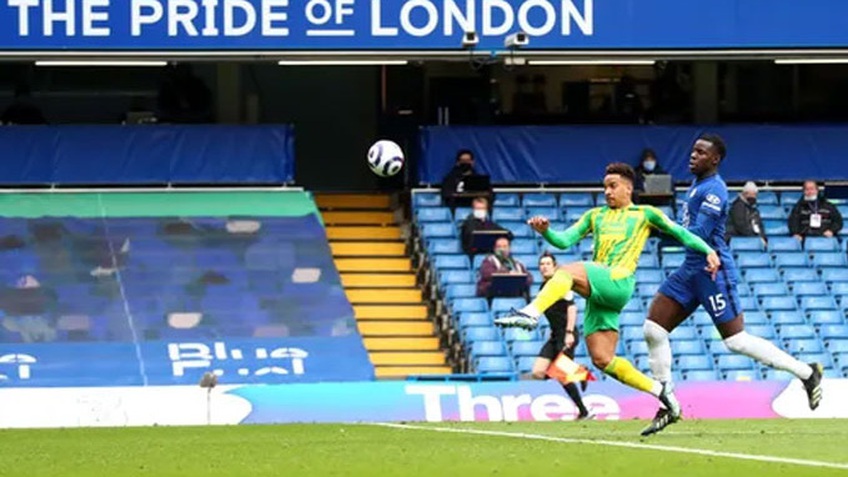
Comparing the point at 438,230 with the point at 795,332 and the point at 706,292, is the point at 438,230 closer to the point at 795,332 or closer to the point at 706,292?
the point at 795,332

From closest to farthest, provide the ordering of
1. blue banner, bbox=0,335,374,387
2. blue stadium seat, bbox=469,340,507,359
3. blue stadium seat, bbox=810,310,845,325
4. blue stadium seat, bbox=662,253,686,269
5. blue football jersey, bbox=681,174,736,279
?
blue football jersey, bbox=681,174,736,279, blue banner, bbox=0,335,374,387, blue stadium seat, bbox=469,340,507,359, blue stadium seat, bbox=810,310,845,325, blue stadium seat, bbox=662,253,686,269

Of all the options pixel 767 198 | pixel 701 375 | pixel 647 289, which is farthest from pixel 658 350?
pixel 767 198

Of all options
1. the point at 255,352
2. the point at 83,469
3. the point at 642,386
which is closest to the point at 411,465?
the point at 83,469

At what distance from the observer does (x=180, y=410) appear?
83.6 ft

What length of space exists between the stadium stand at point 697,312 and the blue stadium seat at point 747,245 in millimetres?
14

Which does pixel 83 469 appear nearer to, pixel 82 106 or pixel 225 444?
pixel 225 444

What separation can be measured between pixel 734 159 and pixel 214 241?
8179 millimetres

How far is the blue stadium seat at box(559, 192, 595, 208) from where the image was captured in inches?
1346

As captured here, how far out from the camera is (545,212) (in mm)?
33812

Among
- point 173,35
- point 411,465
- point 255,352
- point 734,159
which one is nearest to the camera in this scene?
point 411,465

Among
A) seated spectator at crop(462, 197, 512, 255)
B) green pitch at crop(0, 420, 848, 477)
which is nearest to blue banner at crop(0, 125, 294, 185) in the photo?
seated spectator at crop(462, 197, 512, 255)

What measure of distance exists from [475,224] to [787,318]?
14.7 feet

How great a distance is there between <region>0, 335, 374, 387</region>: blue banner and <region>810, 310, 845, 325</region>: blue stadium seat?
6367 mm

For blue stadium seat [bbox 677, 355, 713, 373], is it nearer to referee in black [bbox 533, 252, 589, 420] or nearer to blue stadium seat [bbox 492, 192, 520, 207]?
blue stadium seat [bbox 492, 192, 520, 207]
